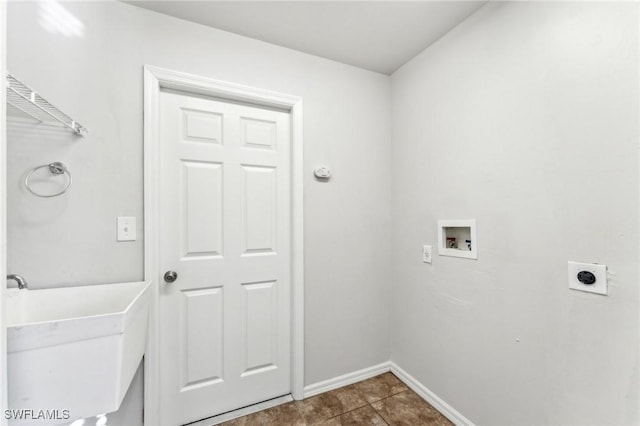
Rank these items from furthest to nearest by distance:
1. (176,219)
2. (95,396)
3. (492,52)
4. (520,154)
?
(176,219)
(492,52)
(520,154)
(95,396)

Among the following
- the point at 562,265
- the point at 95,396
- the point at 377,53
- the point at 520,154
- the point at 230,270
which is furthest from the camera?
the point at 377,53

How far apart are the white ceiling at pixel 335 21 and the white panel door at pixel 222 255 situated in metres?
0.45

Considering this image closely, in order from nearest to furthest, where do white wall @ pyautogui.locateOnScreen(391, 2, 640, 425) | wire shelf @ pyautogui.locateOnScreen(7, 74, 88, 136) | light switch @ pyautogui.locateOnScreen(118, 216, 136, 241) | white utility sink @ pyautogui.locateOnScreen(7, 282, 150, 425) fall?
white utility sink @ pyautogui.locateOnScreen(7, 282, 150, 425), white wall @ pyautogui.locateOnScreen(391, 2, 640, 425), wire shelf @ pyautogui.locateOnScreen(7, 74, 88, 136), light switch @ pyautogui.locateOnScreen(118, 216, 136, 241)

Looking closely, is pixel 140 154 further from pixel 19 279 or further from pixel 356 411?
pixel 356 411

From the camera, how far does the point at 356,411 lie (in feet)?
5.43

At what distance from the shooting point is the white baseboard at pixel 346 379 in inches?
71.2

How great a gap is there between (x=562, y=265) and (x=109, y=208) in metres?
2.15

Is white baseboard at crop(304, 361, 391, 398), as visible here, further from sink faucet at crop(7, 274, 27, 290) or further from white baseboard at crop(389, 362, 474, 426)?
sink faucet at crop(7, 274, 27, 290)

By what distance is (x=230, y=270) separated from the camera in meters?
1.66

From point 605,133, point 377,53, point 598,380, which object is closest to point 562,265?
point 598,380

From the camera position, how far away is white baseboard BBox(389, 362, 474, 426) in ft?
5.02

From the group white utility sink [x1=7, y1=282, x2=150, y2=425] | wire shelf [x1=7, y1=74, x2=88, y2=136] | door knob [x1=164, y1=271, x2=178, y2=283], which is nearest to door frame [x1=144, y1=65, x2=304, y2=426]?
door knob [x1=164, y1=271, x2=178, y2=283]

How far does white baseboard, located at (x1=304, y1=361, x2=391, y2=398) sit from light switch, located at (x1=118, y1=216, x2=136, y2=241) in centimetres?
146

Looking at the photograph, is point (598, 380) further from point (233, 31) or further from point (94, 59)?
point (94, 59)
